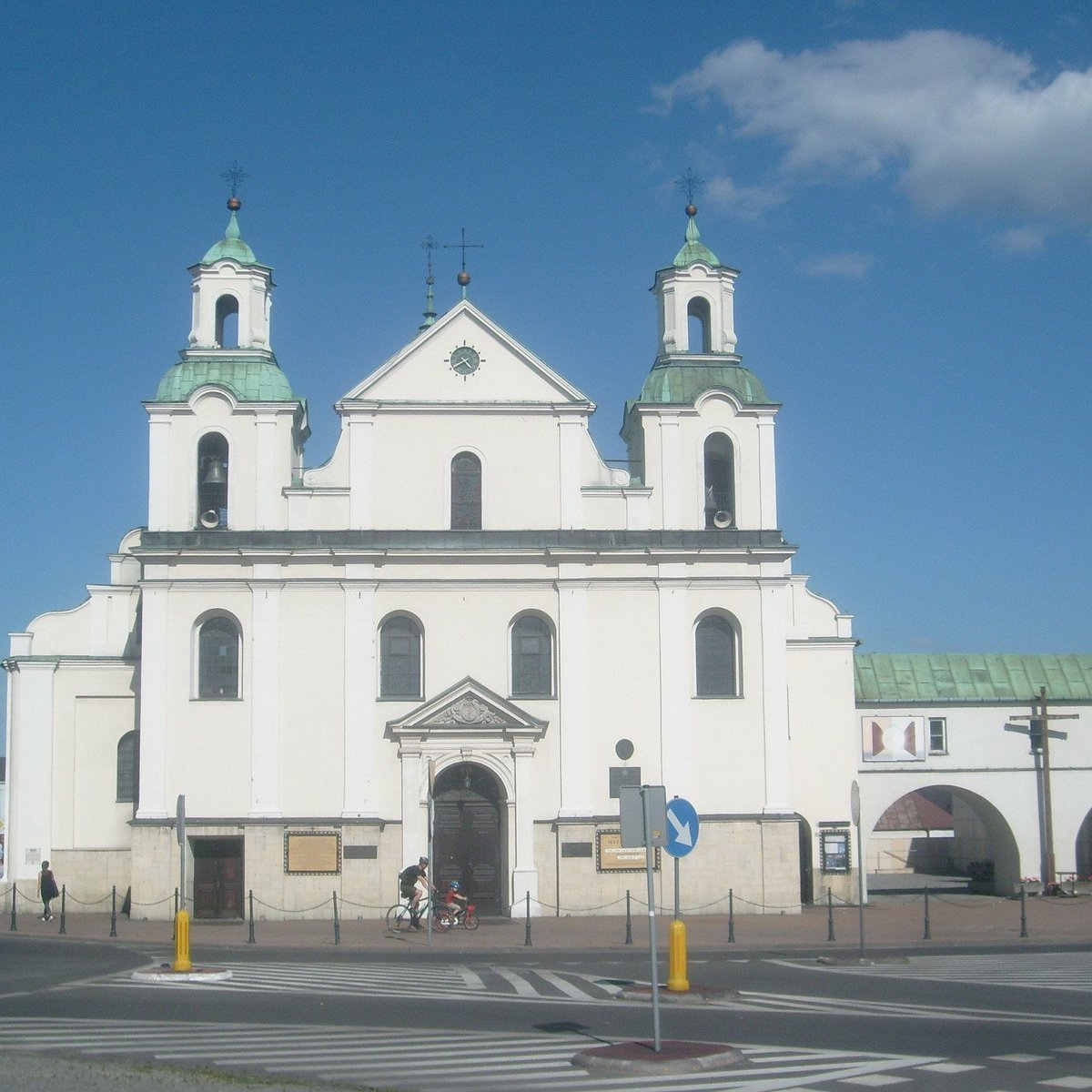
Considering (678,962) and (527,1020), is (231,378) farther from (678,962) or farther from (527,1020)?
(527,1020)

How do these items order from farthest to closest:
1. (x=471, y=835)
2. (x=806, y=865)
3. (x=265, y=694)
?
1. (x=806, y=865)
2. (x=471, y=835)
3. (x=265, y=694)

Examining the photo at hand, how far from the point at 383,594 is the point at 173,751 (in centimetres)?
637

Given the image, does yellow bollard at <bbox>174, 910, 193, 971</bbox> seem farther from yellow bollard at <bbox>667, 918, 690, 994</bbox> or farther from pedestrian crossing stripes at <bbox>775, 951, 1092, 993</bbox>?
pedestrian crossing stripes at <bbox>775, 951, 1092, 993</bbox>

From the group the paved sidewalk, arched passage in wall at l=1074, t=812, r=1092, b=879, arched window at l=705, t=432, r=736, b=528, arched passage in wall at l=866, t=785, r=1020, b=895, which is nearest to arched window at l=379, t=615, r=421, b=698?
the paved sidewalk

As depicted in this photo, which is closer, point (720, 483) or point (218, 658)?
point (218, 658)

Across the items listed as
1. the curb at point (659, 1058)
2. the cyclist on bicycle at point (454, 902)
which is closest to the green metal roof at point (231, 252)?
the cyclist on bicycle at point (454, 902)

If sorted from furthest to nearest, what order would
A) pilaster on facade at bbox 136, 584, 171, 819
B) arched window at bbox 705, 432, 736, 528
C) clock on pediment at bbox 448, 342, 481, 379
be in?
arched window at bbox 705, 432, 736, 528 < clock on pediment at bbox 448, 342, 481, 379 < pilaster on facade at bbox 136, 584, 171, 819

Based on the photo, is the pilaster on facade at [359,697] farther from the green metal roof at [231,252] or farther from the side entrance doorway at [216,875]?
the green metal roof at [231,252]

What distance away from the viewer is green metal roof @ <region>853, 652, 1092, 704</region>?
46.4 metres

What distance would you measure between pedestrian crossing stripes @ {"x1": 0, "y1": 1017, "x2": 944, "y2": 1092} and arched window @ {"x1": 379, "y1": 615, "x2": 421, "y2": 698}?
1974cm

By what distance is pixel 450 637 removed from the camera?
3850 centimetres

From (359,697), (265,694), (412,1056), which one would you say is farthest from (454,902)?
(412,1056)

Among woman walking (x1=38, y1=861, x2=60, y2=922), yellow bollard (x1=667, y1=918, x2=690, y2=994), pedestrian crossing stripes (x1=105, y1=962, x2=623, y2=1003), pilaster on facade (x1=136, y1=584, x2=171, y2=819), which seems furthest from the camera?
woman walking (x1=38, y1=861, x2=60, y2=922)

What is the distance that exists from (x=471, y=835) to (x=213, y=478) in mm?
11063
